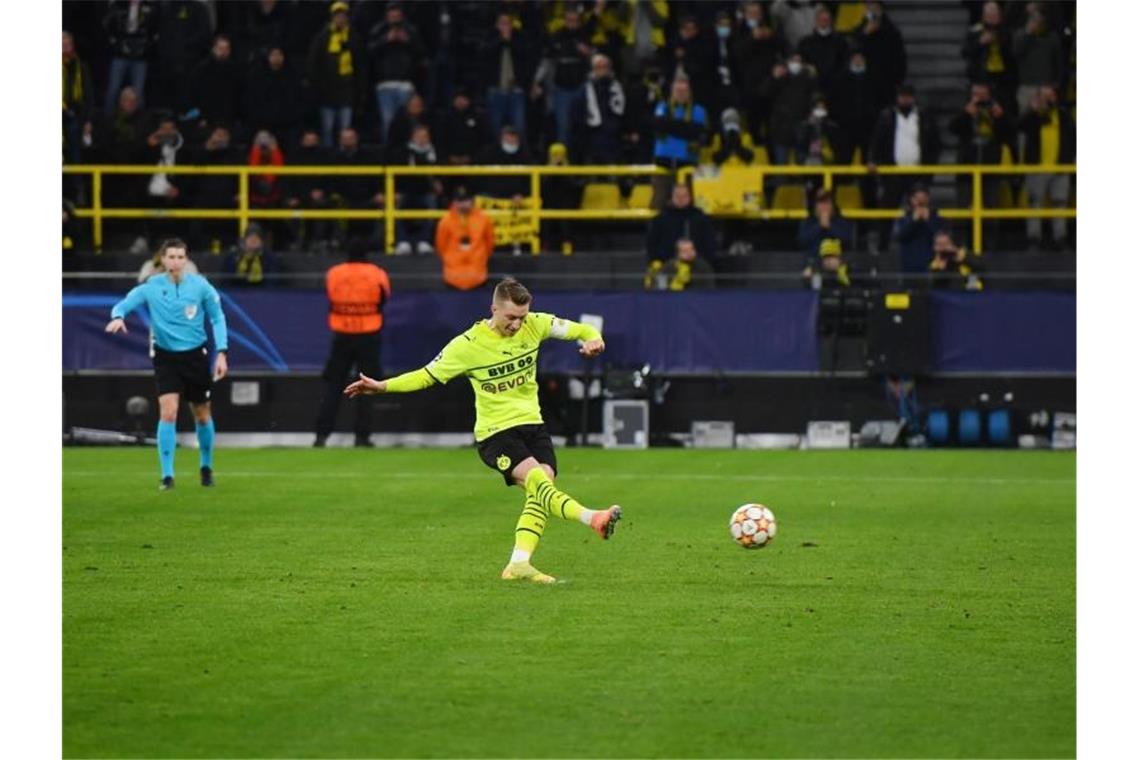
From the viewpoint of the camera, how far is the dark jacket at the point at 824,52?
2717 centimetres

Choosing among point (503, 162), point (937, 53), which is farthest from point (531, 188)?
point (937, 53)

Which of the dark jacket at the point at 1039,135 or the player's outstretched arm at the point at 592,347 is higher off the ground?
the dark jacket at the point at 1039,135

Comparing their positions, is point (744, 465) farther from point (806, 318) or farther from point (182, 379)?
point (182, 379)

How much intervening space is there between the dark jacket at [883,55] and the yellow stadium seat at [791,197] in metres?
1.61

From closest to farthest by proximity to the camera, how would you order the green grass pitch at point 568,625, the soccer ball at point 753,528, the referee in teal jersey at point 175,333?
the green grass pitch at point 568,625, the soccer ball at point 753,528, the referee in teal jersey at point 175,333

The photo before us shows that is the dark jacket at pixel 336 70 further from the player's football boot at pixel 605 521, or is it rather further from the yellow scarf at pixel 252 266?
the player's football boot at pixel 605 521

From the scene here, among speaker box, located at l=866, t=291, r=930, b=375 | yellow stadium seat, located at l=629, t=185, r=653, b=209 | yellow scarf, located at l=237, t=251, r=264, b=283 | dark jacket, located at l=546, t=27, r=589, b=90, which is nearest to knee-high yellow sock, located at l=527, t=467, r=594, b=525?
speaker box, located at l=866, t=291, r=930, b=375

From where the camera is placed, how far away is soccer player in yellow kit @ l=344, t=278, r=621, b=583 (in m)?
12.3

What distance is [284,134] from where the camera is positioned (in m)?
28.2

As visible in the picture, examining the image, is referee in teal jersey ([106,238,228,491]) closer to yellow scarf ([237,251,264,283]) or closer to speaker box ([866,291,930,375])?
yellow scarf ([237,251,264,283])

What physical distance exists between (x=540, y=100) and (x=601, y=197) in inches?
65.0

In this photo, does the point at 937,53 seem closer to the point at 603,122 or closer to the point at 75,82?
→ the point at 603,122

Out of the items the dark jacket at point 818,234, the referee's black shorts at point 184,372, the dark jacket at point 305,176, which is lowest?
the referee's black shorts at point 184,372

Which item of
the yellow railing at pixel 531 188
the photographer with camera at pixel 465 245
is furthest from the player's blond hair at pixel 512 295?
the yellow railing at pixel 531 188
